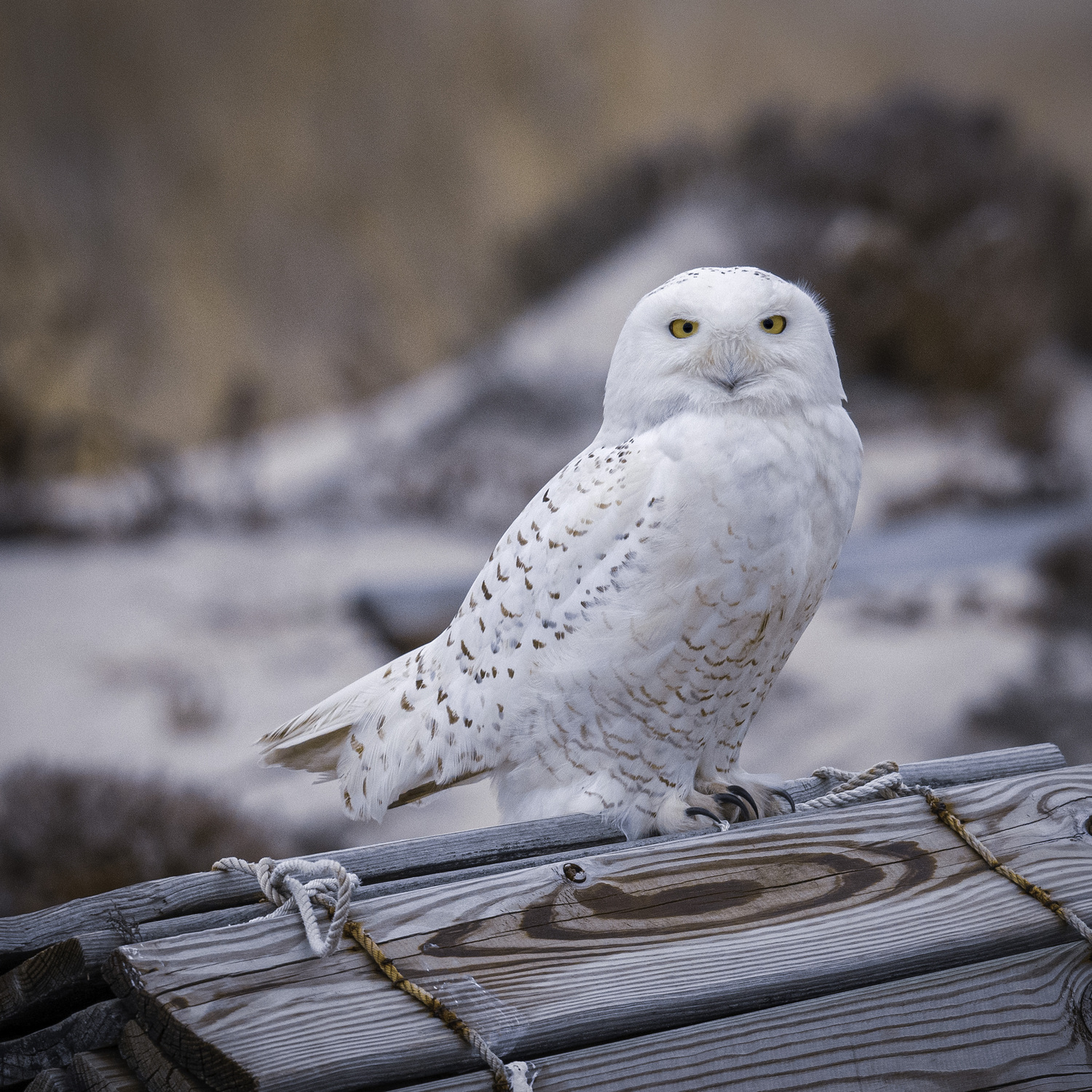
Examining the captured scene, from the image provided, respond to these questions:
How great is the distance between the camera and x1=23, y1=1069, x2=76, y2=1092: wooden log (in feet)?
Answer: 2.72

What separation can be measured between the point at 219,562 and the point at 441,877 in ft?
11.3

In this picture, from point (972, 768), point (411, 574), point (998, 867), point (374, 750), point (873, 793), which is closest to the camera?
point (998, 867)

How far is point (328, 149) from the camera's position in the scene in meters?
4.29

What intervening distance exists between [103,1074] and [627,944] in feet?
1.46

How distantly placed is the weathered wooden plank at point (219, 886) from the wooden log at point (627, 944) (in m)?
0.11

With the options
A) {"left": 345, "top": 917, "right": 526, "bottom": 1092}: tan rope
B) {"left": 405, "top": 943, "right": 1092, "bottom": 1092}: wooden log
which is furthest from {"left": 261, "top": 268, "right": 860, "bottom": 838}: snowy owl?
{"left": 345, "top": 917, "right": 526, "bottom": 1092}: tan rope

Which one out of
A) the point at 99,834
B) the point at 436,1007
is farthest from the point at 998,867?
the point at 99,834

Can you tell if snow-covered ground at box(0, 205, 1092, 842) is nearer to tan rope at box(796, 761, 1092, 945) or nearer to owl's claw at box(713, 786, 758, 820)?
owl's claw at box(713, 786, 758, 820)

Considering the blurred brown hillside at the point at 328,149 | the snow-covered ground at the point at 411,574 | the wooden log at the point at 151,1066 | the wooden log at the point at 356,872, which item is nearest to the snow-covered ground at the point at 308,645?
the snow-covered ground at the point at 411,574

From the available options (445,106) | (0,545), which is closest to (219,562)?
(0,545)

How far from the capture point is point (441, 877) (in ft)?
3.35

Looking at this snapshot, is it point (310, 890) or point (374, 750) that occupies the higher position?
point (374, 750)

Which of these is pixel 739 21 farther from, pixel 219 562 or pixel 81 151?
pixel 219 562

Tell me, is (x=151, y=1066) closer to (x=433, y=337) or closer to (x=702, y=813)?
(x=702, y=813)
